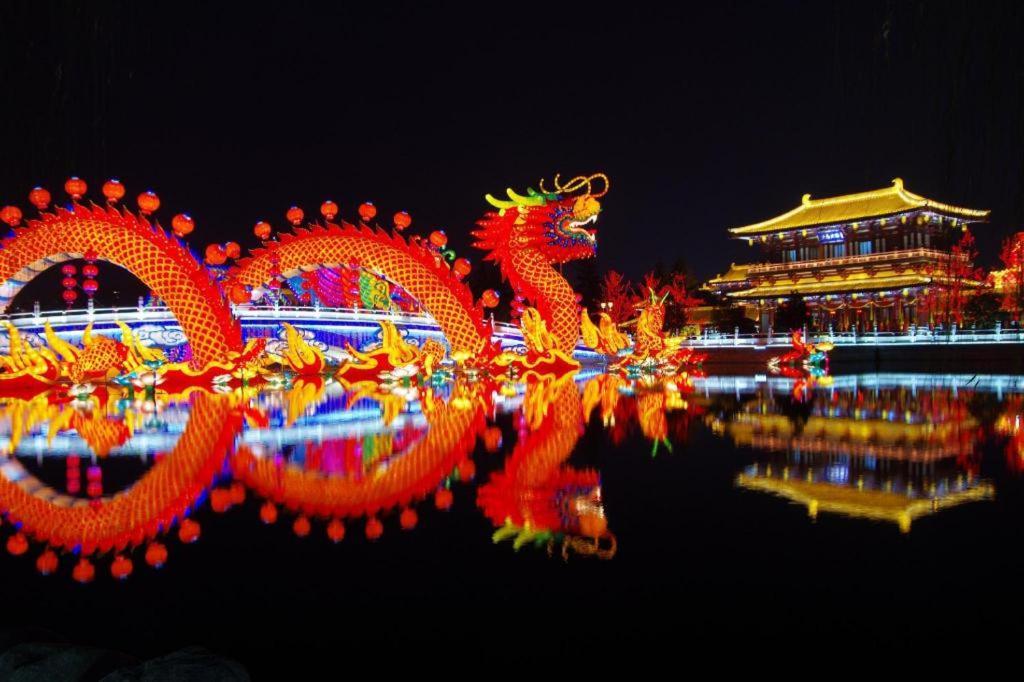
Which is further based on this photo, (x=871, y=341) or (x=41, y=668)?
(x=871, y=341)

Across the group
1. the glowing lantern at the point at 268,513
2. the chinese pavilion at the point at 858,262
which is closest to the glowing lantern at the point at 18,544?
the glowing lantern at the point at 268,513

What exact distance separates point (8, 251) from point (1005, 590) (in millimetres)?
18414

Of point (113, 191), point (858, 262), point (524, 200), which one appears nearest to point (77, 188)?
point (113, 191)

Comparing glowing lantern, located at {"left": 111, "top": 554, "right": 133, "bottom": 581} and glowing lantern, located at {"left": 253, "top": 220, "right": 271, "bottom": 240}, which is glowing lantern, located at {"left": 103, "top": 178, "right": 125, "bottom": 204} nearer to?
glowing lantern, located at {"left": 253, "top": 220, "right": 271, "bottom": 240}

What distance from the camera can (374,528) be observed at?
473 centimetres

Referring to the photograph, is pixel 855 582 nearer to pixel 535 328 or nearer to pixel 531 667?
pixel 531 667

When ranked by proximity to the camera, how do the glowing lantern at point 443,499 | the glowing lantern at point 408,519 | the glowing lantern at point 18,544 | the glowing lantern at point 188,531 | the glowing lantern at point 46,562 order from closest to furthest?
the glowing lantern at point 46,562 < the glowing lantern at point 18,544 < the glowing lantern at point 188,531 < the glowing lantern at point 408,519 < the glowing lantern at point 443,499

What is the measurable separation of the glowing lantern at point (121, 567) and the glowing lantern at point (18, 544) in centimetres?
53

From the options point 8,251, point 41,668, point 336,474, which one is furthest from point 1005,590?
point 8,251

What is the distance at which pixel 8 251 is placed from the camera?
1728 cm

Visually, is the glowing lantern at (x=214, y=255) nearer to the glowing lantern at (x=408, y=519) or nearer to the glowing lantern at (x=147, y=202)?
the glowing lantern at (x=147, y=202)

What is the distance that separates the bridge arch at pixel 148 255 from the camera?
16.5 metres

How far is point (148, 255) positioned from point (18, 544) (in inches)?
524

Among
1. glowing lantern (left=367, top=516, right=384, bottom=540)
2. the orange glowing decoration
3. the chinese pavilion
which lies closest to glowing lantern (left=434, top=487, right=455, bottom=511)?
glowing lantern (left=367, top=516, right=384, bottom=540)
